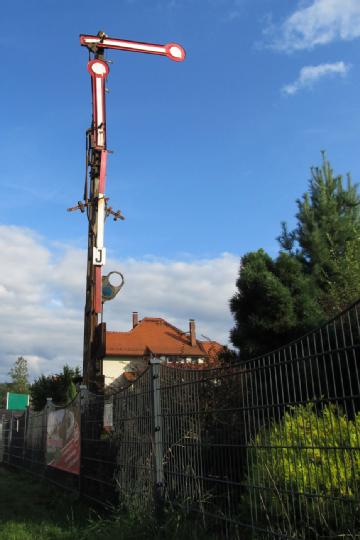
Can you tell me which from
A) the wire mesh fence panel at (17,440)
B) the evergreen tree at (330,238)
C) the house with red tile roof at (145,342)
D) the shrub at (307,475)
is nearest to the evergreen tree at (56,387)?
the wire mesh fence panel at (17,440)

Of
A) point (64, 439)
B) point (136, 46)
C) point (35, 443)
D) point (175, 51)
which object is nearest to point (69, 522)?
point (64, 439)

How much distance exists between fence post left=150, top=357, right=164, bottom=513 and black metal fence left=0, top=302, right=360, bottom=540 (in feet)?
0.04

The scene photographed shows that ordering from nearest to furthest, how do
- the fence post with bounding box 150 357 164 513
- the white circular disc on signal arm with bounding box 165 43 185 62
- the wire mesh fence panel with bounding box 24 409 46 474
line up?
the fence post with bounding box 150 357 164 513, the wire mesh fence panel with bounding box 24 409 46 474, the white circular disc on signal arm with bounding box 165 43 185 62

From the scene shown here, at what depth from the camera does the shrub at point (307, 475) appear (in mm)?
3395

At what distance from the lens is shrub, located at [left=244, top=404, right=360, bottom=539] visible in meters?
3.39

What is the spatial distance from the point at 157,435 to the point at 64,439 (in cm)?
511

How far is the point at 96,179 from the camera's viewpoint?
12.2 m

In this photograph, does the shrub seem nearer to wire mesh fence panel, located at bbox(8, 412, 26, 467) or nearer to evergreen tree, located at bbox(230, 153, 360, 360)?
evergreen tree, located at bbox(230, 153, 360, 360)

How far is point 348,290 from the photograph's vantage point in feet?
33.7

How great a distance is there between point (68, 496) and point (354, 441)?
22.6ft

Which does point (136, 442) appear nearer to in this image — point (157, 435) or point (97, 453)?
point (157, 435)

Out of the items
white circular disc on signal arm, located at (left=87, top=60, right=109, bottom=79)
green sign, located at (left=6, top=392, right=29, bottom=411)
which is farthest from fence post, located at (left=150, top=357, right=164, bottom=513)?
green sign, located at (left=6, top=392, right=29, bottom=411)

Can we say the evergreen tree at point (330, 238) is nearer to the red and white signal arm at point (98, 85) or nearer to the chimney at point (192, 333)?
the red and white signal arm at point (98, 85)

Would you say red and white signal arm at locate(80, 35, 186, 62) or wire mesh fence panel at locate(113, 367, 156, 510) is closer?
wire mesh fence panel at locate(113, 367, 156, 510)
